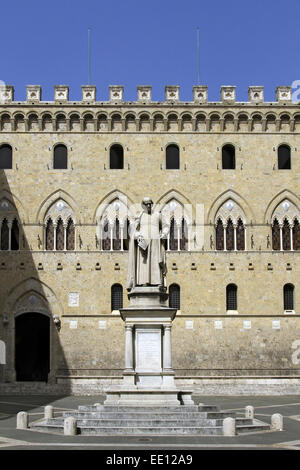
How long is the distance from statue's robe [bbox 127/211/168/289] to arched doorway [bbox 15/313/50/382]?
1761cm

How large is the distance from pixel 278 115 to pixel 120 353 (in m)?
13.4

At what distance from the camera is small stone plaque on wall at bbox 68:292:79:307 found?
35438mm

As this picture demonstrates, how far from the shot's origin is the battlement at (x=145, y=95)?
122 ft

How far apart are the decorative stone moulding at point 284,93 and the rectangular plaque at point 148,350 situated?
71.5 ft

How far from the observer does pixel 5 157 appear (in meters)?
37.1

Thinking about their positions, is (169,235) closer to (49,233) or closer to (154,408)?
(49,233)

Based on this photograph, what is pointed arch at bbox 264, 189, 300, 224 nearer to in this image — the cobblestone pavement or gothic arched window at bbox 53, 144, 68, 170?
gothic arched window at bbox 53, 144, 68, 170

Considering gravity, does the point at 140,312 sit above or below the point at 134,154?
below

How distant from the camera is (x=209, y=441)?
15.5m

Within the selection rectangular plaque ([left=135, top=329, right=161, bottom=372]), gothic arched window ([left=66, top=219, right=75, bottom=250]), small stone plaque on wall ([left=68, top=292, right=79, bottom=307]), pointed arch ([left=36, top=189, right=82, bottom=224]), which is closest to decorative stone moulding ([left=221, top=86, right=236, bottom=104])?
pointed arch ([left=36, top=189, right=82, bottom=224])

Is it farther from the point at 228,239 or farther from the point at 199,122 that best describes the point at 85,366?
the point at 199,122

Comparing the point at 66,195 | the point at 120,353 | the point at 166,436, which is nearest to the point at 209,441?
the point at 166,436

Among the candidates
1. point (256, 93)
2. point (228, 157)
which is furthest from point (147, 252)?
point (256, 93)
